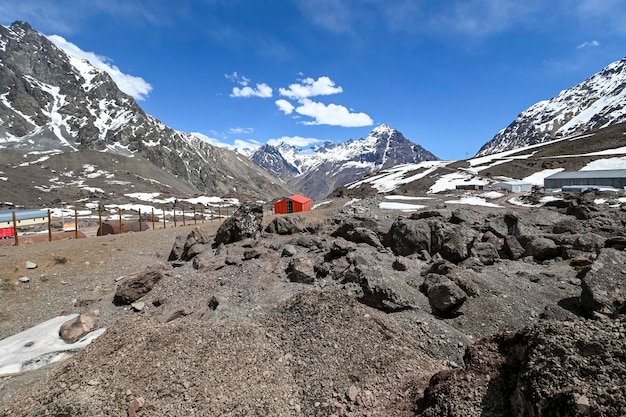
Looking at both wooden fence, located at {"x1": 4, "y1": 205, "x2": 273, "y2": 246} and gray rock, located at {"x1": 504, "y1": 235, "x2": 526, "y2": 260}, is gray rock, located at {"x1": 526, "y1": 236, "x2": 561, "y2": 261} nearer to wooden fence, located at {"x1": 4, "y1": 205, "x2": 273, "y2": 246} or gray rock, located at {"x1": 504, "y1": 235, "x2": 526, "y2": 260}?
gray rock, located at {"x1": 504, "y1": 235, "x2": 526, "y2": 260}

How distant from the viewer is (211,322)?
1155 cm

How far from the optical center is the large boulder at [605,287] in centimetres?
1057

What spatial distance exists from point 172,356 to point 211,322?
2166 millimetres

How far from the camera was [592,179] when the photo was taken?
8075cm

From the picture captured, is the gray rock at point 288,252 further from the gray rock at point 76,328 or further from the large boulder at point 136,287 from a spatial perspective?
the gray rock at point 76,328

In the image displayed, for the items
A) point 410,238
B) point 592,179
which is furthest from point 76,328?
point 592,179

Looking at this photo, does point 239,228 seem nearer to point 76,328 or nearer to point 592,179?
point 76,328

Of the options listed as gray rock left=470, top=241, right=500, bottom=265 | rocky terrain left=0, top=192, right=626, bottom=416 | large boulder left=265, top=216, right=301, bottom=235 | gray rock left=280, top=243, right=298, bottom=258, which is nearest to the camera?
rocky terrain left=0, top=192, right=626, bottom=416

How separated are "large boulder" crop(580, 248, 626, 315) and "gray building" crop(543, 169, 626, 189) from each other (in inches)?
3368

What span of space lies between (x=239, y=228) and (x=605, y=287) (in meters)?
20.0

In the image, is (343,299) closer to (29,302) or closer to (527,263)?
(527,263)

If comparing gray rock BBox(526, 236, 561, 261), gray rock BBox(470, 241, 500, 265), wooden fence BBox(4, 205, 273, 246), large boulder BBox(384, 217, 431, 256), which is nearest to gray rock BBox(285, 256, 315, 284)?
large boulder BBox(384, 217, 431, 256)

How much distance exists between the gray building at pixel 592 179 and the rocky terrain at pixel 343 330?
81917 mm

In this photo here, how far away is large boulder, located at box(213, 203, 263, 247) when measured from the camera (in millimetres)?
23406
